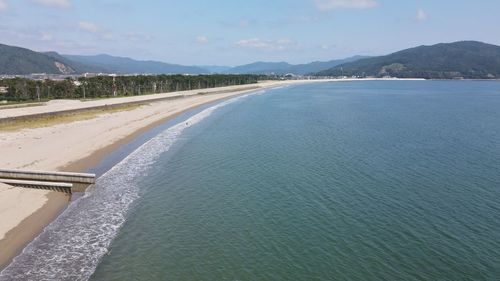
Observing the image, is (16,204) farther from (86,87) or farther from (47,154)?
(86,87)

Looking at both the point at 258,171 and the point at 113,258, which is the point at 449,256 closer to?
the point at 113,258

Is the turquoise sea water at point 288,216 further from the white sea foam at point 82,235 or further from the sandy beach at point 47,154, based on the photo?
the sandy beach at point 47,154

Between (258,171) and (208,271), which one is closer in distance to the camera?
(208,271)

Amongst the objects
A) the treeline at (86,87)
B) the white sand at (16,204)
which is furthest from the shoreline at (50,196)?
the treeline at (86,87)

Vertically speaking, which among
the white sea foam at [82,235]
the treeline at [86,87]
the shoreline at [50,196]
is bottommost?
the white sea foam at [82,235]

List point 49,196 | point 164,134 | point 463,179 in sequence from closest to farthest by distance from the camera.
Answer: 1. point 49,196
2. point 463,179
3. point 164,134

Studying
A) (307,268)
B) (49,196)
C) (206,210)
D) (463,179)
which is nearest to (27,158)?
(49,196)
